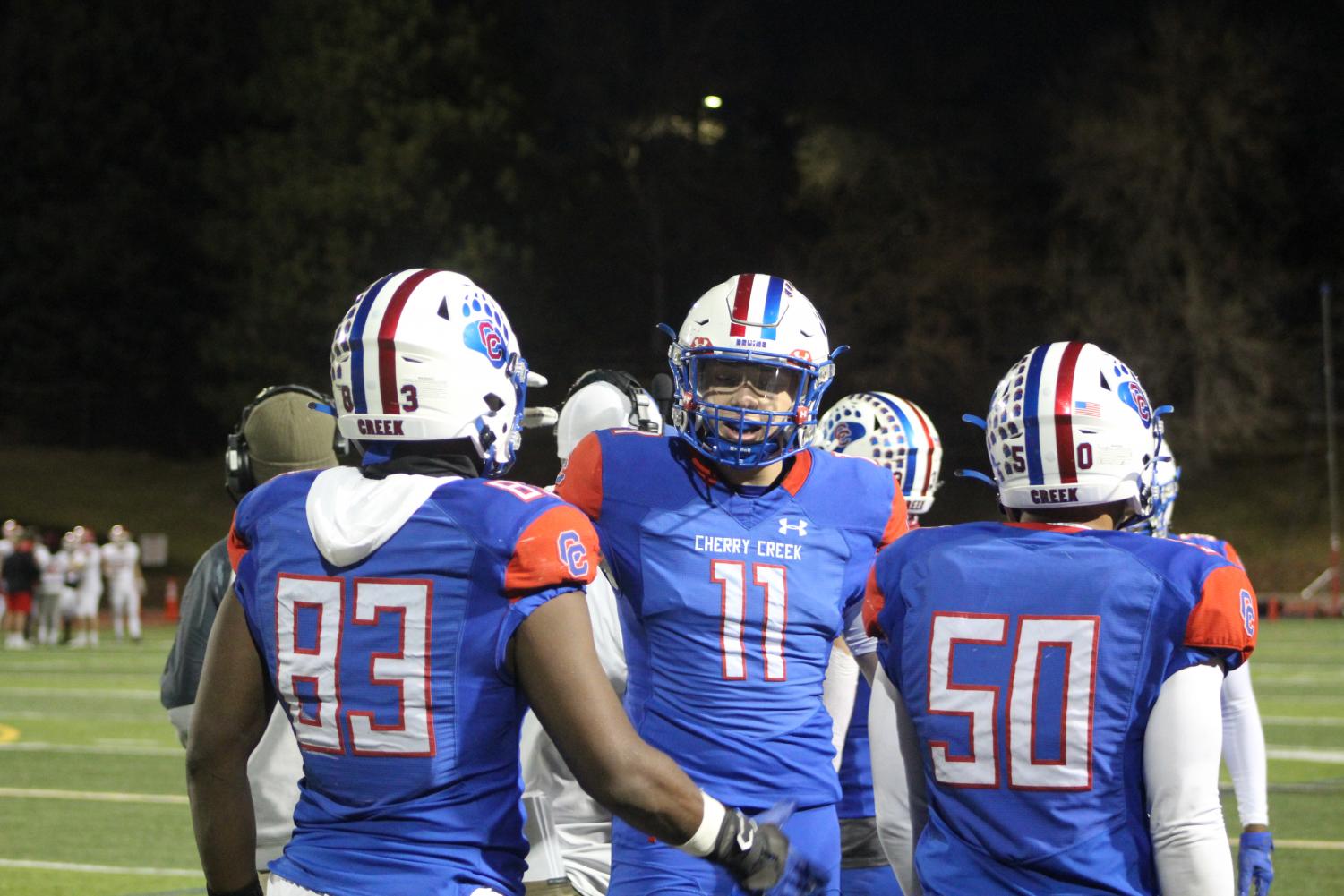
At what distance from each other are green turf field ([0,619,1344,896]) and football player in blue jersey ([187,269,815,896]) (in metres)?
5.50

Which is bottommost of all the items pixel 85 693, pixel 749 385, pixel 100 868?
pixel 85 693

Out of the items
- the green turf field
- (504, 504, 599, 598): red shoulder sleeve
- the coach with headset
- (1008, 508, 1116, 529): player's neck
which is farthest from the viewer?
the green turf field

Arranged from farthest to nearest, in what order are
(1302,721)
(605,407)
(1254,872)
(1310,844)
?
1. (1302,721)
2. (1310,844)
3. (605,407)
4. (1254,872)

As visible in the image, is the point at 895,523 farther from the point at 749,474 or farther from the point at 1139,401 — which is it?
the point at 1139,401

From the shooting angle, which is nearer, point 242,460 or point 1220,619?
point 1220,619

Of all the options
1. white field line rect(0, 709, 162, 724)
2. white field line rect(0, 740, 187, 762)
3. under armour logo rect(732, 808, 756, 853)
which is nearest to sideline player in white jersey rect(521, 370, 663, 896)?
under armour logo rect(732, 808, 756, 853)

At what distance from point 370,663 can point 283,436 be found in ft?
6.06

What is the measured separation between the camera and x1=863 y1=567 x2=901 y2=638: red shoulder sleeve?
325 centimetres

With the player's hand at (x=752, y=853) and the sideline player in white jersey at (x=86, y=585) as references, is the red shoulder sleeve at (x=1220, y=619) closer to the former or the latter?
the player's hand at (x=752, y=853)

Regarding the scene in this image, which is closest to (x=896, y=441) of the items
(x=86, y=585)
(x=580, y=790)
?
(x=580, y=790)

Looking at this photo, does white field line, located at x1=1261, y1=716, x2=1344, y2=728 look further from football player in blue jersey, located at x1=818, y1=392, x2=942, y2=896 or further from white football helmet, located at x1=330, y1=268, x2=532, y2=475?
white football helmet, located at x1=330, y1=268, x2=532, y2=475

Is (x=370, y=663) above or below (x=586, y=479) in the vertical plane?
below

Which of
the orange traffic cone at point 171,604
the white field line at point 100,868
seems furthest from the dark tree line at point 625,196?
the white field line at point 100,868

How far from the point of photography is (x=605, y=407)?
5355mm
